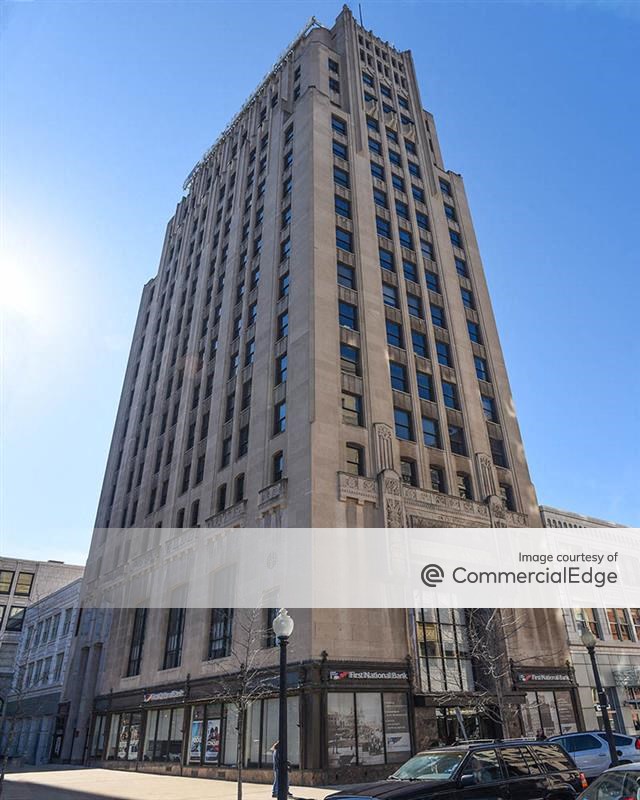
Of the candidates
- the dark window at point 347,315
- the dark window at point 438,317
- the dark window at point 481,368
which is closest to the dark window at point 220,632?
the dark window at point 347,315

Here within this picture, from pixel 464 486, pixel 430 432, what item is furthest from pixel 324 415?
pixel 464 486

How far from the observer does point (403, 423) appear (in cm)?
3434

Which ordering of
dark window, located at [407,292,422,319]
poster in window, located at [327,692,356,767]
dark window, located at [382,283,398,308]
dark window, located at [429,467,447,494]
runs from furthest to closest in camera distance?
dark window, located at [407,292,422,319]
dark window, located at [382,283,398,308]
dark window, located at [429,467,447,494]
poster in window, located at [327,692,356,767]

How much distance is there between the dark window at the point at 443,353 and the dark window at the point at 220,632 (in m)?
21.4

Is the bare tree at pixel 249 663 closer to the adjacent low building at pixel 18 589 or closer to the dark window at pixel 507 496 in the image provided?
the dark window at pixel 507 496

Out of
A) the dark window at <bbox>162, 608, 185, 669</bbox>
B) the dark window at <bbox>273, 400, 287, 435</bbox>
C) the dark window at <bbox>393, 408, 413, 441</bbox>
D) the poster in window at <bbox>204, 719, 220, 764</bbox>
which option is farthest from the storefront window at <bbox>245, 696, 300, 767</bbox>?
the dark window at <bbox>393, 408, 413, 441</bbox>

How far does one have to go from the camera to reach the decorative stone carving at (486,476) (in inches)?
1385

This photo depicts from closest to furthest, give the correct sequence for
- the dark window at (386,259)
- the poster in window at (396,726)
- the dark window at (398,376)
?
the poster in window at (396,726) < the dark window at (398,376) < the dark window at (386,259)

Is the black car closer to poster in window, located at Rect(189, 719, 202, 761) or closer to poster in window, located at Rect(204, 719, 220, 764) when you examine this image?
poster in window, located at Rect(204, 719, 220, 764)

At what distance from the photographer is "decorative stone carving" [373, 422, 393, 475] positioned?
30.6m

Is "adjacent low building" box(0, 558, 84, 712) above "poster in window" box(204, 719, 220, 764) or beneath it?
above

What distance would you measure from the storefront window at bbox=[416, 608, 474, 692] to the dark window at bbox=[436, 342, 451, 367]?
16.8 meters

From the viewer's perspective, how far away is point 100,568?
4988cm

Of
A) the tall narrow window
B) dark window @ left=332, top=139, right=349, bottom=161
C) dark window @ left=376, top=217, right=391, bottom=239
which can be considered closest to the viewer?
the tall narrow window
